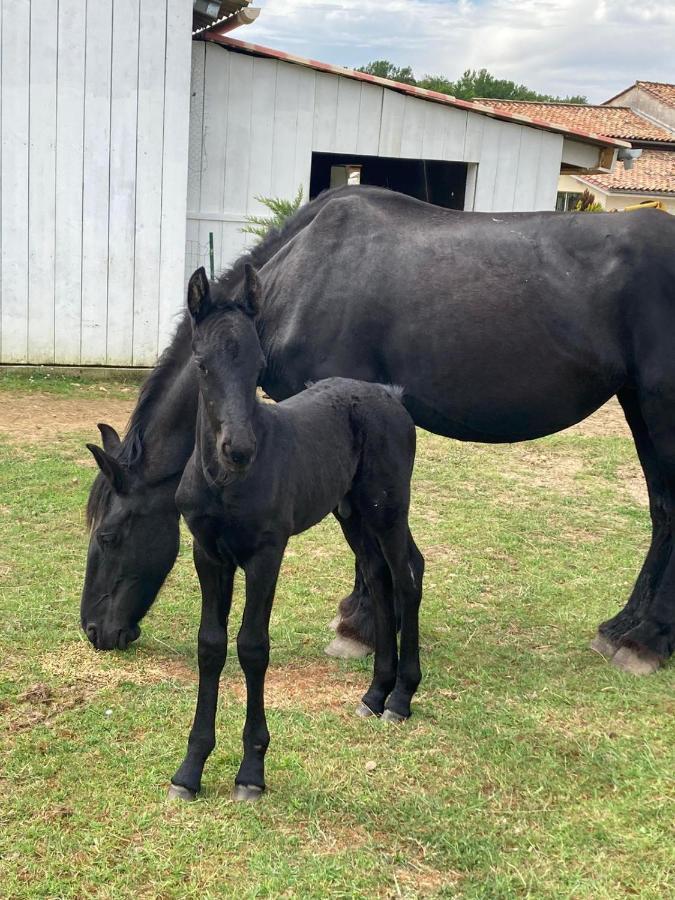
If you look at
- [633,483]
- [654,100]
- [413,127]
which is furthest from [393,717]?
[654,100]

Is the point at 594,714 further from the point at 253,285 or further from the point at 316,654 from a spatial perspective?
the point at 253,285

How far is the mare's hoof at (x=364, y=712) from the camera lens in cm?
395

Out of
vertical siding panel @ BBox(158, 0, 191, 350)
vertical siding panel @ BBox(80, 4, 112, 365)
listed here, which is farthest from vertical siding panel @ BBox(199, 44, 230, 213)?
vertical siding panel @ BBox(80, 4, 112, 365)

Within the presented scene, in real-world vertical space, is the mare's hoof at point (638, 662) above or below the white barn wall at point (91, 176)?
below

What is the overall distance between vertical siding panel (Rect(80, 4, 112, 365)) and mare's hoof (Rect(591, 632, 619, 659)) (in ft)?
24.9

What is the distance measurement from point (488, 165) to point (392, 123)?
140 cm

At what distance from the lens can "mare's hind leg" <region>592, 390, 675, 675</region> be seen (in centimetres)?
454

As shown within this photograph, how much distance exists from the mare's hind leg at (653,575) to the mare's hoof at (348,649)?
4.06 ft

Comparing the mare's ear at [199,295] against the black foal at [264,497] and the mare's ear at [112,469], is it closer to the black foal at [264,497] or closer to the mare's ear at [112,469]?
the black foal at [264,497]

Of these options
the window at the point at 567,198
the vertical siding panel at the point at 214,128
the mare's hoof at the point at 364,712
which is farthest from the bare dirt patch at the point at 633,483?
the window at the point at 567,198

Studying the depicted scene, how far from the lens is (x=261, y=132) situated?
37.1 feet

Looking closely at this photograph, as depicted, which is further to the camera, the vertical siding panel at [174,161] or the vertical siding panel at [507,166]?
the vertical siding panel at [507,166]

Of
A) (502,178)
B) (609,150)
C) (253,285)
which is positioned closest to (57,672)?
(253,285)

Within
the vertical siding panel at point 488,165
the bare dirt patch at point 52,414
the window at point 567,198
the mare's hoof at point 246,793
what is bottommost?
the bare dirt patch at point 52,414
